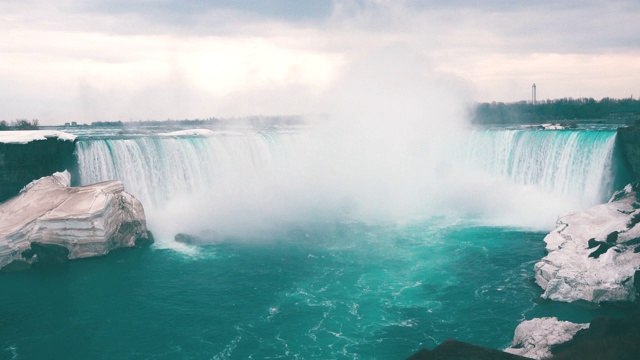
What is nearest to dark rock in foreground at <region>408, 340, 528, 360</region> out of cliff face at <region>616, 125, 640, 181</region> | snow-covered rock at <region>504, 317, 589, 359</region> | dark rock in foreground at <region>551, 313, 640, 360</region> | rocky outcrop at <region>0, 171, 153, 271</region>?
dark rock in foreground at <region>551, 313, 640, 360</region>

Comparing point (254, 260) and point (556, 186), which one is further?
point (556, 186)

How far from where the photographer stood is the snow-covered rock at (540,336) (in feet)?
53.9

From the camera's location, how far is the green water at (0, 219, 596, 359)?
1962 centimetres

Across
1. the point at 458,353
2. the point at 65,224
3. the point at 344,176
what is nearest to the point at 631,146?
the point at 344,176

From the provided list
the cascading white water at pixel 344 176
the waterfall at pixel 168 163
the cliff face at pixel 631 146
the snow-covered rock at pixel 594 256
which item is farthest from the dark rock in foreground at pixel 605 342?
the waterfall at pixel 168 163

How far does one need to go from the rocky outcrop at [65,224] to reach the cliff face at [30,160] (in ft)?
4.79

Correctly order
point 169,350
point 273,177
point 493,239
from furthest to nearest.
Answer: point 273,177 < point 493,239 < point 169,350

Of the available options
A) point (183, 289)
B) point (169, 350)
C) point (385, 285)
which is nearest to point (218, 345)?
point (169, 350)

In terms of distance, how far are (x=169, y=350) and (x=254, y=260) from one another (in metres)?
10.8

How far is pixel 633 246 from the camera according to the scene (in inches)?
963

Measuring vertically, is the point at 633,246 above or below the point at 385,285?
above

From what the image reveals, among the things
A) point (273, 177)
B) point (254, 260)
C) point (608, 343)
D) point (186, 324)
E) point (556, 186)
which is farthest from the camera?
point (273, 177)

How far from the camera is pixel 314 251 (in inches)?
1235

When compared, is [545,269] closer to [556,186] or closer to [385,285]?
[385,285]
